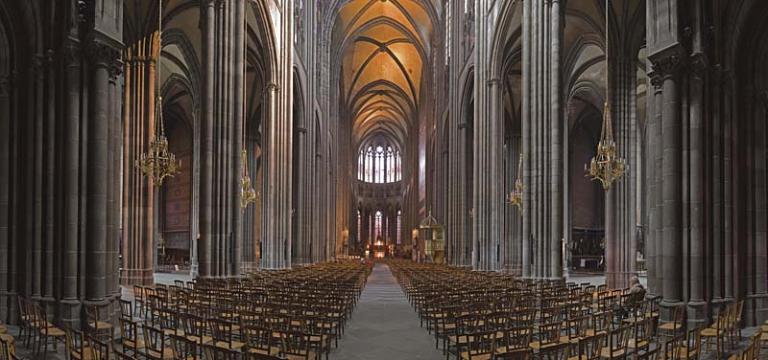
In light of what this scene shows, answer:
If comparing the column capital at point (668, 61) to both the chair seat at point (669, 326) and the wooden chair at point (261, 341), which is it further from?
the wooden chair at point (261, 341)

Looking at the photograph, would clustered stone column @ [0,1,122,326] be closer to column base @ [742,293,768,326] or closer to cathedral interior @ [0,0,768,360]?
cathedral interior @ [0,0,768,360]

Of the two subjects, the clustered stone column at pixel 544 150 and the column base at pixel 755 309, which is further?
the clustered stone column at pixel 544 150

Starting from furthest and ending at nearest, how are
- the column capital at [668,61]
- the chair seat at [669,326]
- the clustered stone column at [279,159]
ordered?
the clustered stone column at [279,159], the column capital at [668,61], the chair seat at [669,326]

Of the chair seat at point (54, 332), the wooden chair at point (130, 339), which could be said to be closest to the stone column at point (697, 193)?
the wooden chair at point (130, 339)

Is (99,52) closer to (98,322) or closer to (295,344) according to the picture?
(98,322)

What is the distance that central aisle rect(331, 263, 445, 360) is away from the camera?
12805mm

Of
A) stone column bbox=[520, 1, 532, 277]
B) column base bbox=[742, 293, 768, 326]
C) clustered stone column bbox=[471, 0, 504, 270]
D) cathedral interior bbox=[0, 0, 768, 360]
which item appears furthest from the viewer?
clustered stone column bbox=[471, 0, 504, 270]

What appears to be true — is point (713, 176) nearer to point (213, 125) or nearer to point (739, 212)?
point (739, 212)

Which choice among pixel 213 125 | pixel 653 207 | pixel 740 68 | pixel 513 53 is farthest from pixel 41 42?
pixel 513 53

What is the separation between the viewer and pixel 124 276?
26859 mm

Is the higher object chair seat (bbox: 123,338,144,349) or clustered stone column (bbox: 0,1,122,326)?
clustered stone column (bbox: 0,1,122,326)

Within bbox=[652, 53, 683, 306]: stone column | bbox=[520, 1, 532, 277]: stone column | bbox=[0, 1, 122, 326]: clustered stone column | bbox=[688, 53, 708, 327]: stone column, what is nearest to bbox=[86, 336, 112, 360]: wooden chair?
bbox=[0, 1, 122, 326]: clustered stone column

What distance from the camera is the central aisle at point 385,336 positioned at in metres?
12.8

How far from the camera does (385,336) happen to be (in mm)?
15250
